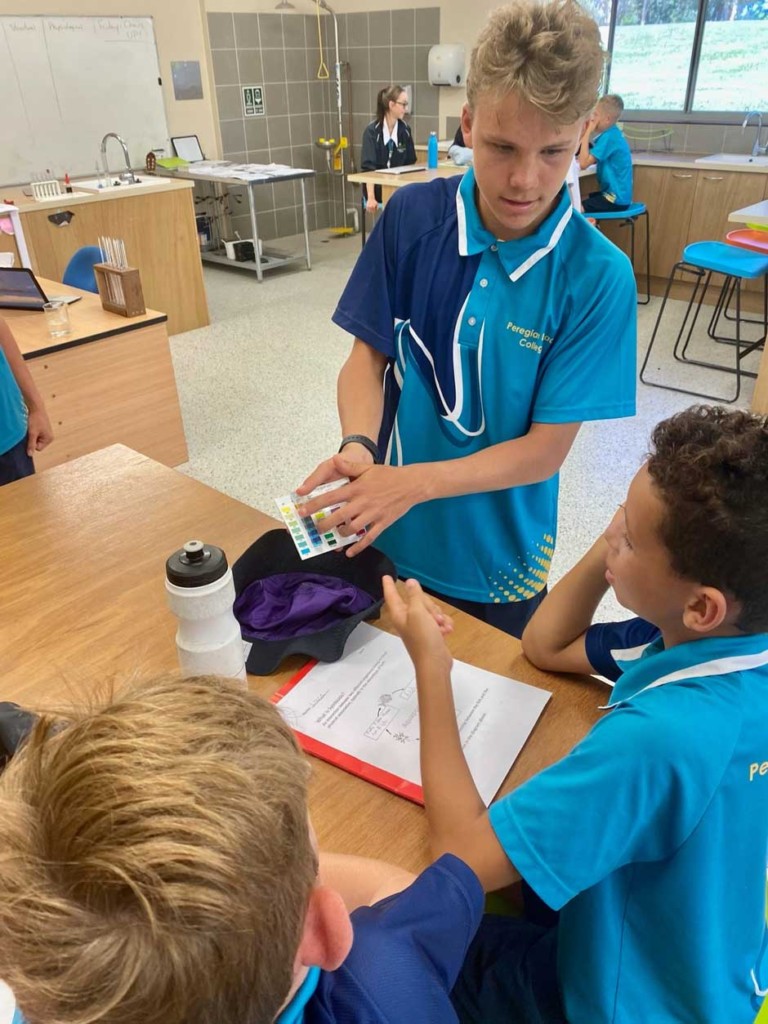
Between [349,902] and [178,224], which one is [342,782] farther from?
[178,224]


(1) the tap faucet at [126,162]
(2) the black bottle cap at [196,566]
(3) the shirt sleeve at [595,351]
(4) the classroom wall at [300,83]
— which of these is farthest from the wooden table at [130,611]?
(4) the classroom wall at [300,83]

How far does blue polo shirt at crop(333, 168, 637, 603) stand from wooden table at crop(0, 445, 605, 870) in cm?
24

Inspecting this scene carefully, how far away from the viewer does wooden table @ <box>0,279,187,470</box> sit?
2.74 meters

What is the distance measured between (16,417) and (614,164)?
4.33 m

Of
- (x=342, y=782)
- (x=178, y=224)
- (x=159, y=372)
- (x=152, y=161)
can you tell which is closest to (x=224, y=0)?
(x=152, y=161)

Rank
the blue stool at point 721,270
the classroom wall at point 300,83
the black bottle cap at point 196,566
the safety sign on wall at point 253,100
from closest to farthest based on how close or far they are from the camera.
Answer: the black bottle cap at point 196,566
the blue stool at point 721,270
the classroom wall at point 300,83
the safety sign on wall at point 253,100

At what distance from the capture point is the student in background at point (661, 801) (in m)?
0.71

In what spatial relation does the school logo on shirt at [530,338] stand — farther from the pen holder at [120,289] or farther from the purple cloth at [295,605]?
the pen holder at [120,289]

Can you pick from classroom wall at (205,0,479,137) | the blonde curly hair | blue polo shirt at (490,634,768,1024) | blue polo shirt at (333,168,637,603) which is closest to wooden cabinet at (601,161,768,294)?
classroom wall at (205,0,479,137)

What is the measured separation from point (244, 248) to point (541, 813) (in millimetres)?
6203

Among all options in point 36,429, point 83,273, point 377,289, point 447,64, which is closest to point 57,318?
point 83,273

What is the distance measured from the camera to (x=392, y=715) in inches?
38.3

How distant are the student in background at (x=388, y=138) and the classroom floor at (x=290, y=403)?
3.34ft

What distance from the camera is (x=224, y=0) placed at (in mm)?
6023
